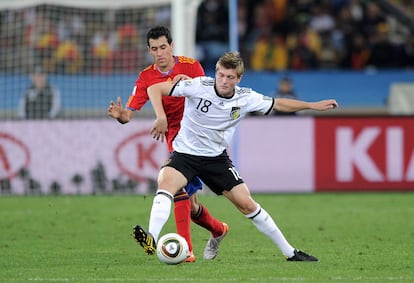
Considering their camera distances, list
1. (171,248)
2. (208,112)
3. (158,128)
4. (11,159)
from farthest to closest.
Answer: (11,159), (208,112), (171,248), (158,128)

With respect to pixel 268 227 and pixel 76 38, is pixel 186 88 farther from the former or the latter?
pixel 76 38

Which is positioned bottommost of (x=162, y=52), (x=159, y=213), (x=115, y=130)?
(x=115, y=130)

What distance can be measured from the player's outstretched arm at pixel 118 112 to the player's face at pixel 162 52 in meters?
0.67

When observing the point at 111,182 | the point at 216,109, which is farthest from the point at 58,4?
the point at 216,109

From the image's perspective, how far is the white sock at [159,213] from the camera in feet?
30.2

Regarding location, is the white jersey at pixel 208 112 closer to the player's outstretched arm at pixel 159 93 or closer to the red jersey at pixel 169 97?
the player's outstretched arm at pixel 159 93

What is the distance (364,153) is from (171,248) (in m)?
10.1

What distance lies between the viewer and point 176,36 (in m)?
18.0

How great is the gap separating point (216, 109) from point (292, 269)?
1.60 m

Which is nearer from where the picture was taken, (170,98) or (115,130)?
(170,98)

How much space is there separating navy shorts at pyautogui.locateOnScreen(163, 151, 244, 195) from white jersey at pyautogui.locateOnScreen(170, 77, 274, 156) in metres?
0.06

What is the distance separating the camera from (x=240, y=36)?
25.0 m

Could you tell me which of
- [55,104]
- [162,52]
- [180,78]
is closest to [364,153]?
[55,104]

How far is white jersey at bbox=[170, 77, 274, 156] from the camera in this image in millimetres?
9508
